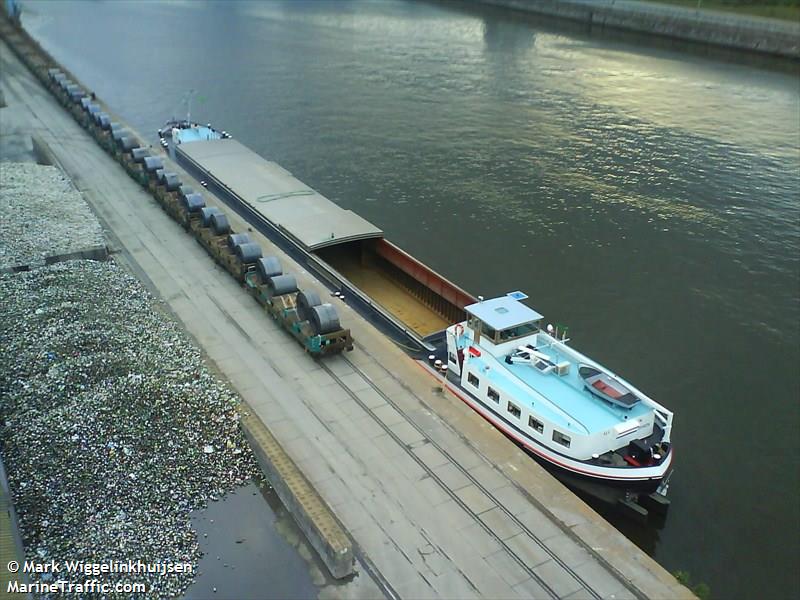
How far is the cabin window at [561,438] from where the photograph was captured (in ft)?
75.6

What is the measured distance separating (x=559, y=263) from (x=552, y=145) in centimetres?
2045

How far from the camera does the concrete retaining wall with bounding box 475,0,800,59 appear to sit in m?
90.4

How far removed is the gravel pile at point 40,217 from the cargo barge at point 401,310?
4659 mm

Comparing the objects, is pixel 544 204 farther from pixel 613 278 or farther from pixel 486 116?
pixel 486 116

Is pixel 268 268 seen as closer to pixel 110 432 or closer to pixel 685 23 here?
pixel 110 432

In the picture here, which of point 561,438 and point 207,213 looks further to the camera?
point 207,213

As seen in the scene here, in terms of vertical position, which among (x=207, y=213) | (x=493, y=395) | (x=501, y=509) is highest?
(x=207, y=213)

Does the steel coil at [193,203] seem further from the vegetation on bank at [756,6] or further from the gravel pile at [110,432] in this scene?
the vegetation on bank at [756,6]

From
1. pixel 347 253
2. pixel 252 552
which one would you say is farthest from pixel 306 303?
pixel 347 253

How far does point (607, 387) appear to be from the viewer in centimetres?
2403

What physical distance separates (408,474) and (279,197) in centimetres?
2444

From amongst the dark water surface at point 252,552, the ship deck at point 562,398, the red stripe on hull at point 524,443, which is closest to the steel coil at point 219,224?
the red stripe on hull at point 524,443

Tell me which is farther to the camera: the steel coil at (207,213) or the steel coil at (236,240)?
the steel coil at (207,213)

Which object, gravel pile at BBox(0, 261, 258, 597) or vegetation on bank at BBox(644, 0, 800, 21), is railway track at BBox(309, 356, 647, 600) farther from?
vegetation on bank at BBox(644, 0, 800, 21)
